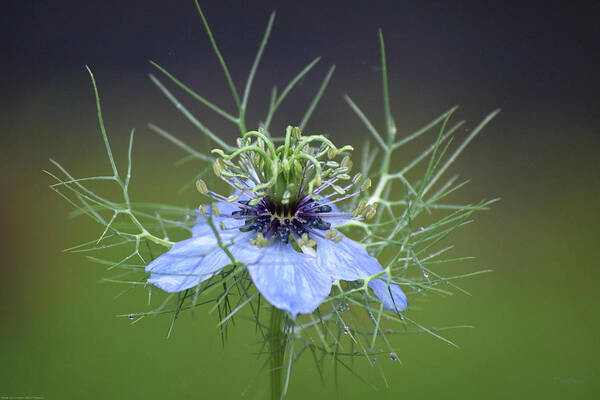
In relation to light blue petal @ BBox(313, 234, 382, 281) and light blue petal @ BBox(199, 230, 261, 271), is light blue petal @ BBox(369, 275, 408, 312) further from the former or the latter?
light blue petal @ BBox(199, 230, 261, 271)

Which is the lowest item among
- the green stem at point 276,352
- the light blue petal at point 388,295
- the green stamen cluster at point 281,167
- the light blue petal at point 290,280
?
the green stem at point 276,352

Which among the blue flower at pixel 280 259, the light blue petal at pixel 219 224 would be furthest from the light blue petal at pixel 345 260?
the light blue petal at pixel 219 224

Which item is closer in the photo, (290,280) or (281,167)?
(290,280)

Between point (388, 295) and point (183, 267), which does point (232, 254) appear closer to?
point (183, 267)

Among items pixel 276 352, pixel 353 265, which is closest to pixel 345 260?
pixel 353 265

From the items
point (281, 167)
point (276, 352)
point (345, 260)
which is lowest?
point (276, 352)

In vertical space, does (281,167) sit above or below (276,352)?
above

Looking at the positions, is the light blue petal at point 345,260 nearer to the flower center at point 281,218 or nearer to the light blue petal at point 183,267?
the flower center at point 281,218

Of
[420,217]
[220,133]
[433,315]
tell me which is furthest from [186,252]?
[220,133]
